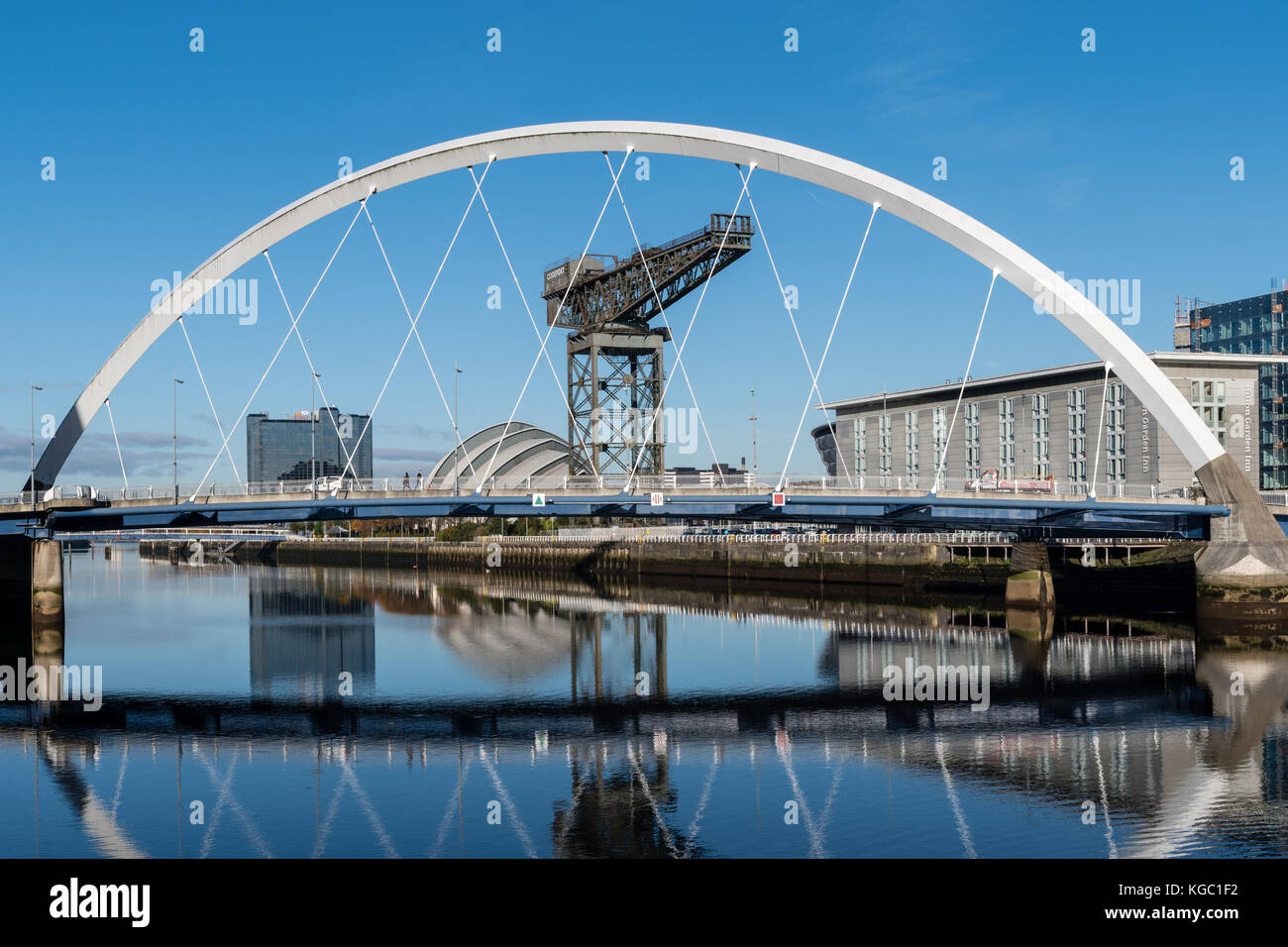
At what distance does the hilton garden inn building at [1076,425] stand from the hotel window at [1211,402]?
0.07 meters

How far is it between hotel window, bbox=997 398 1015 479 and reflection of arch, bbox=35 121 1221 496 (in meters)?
40.2

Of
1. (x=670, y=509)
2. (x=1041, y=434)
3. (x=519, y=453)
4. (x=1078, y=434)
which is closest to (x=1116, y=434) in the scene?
(x=1078, y=434)

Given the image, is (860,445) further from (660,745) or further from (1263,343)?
(660,745)

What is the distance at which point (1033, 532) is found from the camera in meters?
52.9

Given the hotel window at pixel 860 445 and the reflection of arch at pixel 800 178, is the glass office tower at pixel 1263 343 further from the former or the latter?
the reflection of arch at pixel 800 178

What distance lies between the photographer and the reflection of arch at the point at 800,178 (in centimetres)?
4197

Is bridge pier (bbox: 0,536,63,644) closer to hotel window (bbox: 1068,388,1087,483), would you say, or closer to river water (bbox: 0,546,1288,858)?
river water (bbox: 0,546,1288,858)

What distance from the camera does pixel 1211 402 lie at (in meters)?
76.4

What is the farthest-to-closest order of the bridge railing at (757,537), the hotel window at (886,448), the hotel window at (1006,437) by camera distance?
the hotel window at (886,448) < the hotel window at (1006,437) < the bridge railing at (757,537)

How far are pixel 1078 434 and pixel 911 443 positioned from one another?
65.5 ft

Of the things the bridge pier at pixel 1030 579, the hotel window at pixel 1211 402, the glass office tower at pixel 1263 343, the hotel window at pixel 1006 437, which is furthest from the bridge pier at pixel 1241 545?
the glass office tower at pixel 1263 343

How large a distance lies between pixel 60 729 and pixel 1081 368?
65580 millimetres
